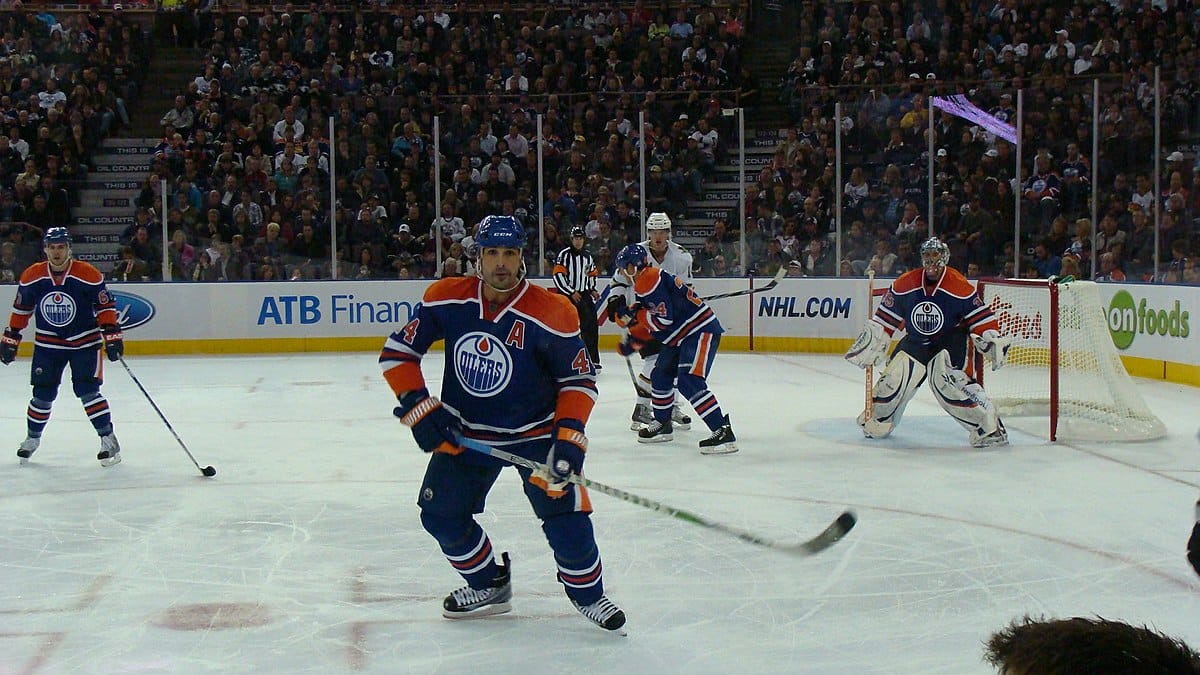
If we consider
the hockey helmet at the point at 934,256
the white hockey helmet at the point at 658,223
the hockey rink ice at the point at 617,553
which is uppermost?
the white hockey helmet at the point at 658,223

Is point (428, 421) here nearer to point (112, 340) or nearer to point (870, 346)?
point (112, 340)

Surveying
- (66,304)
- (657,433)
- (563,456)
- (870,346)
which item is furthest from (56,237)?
(870,346)

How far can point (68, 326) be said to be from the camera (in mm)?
6270

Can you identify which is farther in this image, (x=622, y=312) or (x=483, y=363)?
(x=622, y=312)

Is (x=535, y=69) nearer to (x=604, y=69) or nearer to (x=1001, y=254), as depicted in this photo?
(x=604, y=69)

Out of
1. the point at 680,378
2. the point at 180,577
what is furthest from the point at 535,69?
the point at 180,577

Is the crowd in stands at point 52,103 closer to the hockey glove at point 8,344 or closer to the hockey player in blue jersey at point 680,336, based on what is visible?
the hockey glove at point 8,344

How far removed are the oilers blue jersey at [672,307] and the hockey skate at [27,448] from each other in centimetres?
325

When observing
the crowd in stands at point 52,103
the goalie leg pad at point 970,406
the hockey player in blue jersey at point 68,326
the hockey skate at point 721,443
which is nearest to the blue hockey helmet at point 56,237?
the hockey player in blue jersey at point 68,326

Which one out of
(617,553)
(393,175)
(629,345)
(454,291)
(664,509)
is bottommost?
(617,553)

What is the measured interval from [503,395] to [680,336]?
11.2 ft

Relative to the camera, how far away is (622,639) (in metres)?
3.57

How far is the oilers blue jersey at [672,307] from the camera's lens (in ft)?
22.3

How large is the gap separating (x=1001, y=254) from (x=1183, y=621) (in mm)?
7547
